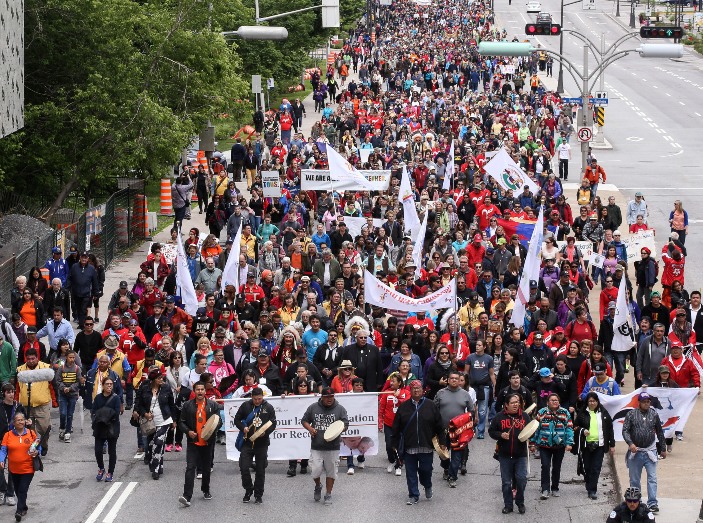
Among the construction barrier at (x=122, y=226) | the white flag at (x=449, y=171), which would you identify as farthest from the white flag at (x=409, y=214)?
the construction barrier at (x=122, y=226)

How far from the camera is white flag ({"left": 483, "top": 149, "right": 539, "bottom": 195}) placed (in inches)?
1238

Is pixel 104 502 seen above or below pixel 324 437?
below

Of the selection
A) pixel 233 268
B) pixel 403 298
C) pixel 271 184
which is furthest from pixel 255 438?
pixel 271 184

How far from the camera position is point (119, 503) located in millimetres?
17031

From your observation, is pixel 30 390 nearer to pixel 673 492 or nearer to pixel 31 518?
pixel 31 518

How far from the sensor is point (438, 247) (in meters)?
26.2

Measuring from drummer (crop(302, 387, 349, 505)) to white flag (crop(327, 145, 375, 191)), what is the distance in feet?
46.0

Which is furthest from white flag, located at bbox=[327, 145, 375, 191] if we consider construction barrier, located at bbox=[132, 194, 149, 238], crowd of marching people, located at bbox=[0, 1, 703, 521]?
construction barrier, located at bbox=[132, 194, 149, 238]

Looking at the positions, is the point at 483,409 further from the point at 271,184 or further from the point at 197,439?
the point at 271,184

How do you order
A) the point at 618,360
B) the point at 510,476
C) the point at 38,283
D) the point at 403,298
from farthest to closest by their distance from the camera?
the point at 38,283 < the point at 403,298 < the point at 618,360 < the point at 510,476

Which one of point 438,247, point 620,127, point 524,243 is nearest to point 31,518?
point 438,247

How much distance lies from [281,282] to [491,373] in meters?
5.95

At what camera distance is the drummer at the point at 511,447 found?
16547 mm

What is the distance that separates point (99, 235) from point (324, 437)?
15.7m
